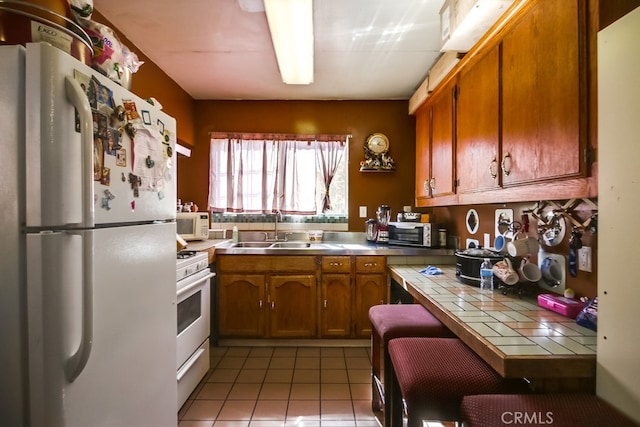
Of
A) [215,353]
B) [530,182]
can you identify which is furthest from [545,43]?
[215,353]

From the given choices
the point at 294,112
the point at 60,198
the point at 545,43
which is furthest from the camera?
the point at 294,112

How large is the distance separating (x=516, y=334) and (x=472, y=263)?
0.72 metres

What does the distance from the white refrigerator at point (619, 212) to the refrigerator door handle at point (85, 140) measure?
→ 1.40 meters

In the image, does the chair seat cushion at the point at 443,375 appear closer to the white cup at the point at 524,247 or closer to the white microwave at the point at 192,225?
the white cup at the point at 524,247

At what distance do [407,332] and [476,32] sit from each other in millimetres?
1534

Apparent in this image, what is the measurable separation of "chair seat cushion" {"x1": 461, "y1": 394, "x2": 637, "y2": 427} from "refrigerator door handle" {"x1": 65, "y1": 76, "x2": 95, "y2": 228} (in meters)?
1.18

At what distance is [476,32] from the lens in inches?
63.4

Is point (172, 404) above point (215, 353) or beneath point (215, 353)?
above

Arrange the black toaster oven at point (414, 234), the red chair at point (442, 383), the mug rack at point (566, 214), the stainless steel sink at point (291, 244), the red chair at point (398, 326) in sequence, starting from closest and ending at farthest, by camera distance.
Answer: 1. the red chair at point (442, 383)
2. the mug rack at point (566, 214)
3. the red chair at point (398, 326)
4. the black toaster oven at point (414, 234)
5. the stainless steel sink at point (291, 244)

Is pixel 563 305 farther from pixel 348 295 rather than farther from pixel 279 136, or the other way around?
pixel 279 136

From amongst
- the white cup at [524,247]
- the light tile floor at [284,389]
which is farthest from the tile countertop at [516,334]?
the light tile floor at [284,389]

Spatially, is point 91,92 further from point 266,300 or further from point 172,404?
point 266,300

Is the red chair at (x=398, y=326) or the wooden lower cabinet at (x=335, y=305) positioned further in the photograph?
the wooden lower cabinet at (x=335, y=305)

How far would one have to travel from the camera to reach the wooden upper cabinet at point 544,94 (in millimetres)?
1110
